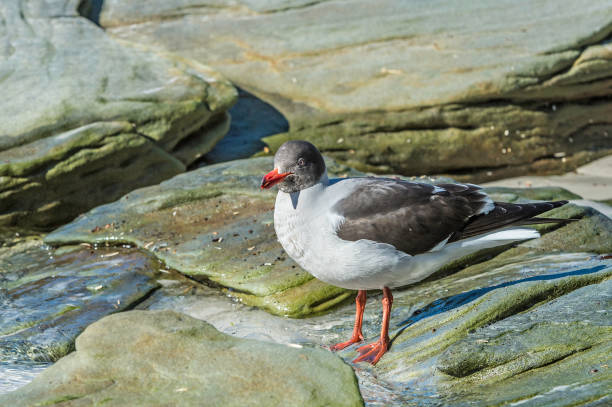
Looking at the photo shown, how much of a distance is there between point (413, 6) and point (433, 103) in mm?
2192

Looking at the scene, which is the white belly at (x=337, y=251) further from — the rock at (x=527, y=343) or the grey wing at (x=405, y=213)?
the rock at (x=527, y=343)

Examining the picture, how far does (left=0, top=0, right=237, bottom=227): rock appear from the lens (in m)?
7.73

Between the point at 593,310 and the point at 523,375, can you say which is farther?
the point at 593,310

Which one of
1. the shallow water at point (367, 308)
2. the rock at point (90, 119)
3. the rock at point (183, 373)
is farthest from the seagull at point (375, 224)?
the rock at point (90, 119)

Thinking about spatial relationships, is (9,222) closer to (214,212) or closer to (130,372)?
(214,212)

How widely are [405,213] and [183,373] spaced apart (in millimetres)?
1813

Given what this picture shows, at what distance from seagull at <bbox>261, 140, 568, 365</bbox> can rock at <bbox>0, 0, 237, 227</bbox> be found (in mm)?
3974

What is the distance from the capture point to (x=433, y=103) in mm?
9219

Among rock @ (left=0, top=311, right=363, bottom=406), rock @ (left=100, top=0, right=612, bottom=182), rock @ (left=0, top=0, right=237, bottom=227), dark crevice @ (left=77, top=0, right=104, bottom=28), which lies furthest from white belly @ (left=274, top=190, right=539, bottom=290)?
dark crevice @ (left=77, top=0, right=104, bottom=28)

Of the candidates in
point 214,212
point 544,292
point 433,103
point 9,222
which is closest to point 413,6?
point 433,103

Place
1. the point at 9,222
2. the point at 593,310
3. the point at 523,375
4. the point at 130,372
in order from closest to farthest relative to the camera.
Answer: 1. the point at 130,372
2. the point at 523,375
3. the point at 593,310
4. the point at 9,222

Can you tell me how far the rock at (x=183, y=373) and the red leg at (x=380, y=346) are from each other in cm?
96

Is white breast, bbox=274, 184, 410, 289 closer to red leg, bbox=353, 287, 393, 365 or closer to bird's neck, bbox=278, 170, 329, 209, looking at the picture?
bird's neck, bbox=278, 170, 329, 209

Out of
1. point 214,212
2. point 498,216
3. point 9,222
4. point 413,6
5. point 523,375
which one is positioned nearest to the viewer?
point 523,375
